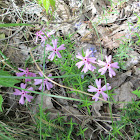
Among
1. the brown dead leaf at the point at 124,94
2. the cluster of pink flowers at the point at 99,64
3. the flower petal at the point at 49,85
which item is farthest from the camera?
the flower petal at the point at 49,85

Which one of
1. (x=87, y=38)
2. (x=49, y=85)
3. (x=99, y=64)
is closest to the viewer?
(x=99, y=64)

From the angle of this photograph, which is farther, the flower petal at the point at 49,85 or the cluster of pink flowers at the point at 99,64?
the flower petal at the point at 49,85

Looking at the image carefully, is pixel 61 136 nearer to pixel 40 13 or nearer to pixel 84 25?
pixel 84 25

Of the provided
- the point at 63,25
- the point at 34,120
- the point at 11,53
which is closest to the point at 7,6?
the point at 11,53

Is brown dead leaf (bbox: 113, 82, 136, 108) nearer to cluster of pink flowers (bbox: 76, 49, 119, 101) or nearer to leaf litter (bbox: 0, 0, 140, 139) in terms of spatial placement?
leaf litter (bbox: 0, 0, 140, 139)

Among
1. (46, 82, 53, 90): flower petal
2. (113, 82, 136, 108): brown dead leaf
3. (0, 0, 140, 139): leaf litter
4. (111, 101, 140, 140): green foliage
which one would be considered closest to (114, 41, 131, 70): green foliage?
(0, 0, 140, 139): leaf litter

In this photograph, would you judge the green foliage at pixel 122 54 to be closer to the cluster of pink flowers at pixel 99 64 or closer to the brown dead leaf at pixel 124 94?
the brown dead leaf at pixel 124 94

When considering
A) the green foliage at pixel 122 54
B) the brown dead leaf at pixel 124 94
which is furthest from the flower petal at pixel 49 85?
the green foliage at pixel 122 54

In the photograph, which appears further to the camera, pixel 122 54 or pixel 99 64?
pixel 122 54

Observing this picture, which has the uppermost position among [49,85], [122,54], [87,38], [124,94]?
[87,38]

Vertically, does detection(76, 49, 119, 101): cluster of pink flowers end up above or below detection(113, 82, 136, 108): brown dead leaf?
above

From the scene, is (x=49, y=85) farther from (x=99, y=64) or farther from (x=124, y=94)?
(x=124, y=94)

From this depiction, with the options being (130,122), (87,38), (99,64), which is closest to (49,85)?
(99,64)
